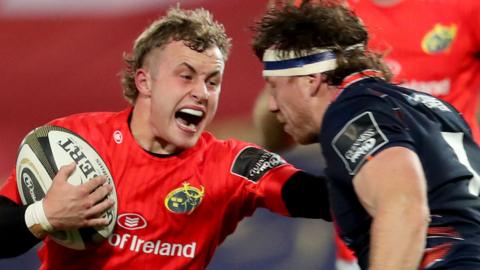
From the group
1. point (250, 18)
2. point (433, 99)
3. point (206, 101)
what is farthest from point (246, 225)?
point (433, 99)

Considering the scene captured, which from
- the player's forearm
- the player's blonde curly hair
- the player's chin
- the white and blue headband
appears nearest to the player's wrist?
the player's chin

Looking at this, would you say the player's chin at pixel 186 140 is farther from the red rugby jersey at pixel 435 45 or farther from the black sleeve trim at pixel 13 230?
the red rugby jersey at pixel 435 45

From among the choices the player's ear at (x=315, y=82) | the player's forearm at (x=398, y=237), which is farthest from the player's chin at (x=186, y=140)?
the player's forearm at (x=398, y=237)

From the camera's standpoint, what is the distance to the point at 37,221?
117 inches

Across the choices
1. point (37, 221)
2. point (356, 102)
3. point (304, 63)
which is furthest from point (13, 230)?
point (356, 102)

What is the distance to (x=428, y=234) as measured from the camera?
2.40m

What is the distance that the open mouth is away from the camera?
323 centimetres

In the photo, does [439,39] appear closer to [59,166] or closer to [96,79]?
[59,166]

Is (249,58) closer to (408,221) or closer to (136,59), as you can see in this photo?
(136,59)

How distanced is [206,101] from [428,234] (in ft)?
3.46

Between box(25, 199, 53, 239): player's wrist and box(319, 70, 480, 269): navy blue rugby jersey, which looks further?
box(25, 199, 53, 239): player's wrist

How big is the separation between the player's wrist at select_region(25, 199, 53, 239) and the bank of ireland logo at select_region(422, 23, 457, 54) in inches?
67.3

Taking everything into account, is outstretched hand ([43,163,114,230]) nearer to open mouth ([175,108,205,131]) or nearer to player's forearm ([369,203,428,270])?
open mouth ([175,108,205,131])

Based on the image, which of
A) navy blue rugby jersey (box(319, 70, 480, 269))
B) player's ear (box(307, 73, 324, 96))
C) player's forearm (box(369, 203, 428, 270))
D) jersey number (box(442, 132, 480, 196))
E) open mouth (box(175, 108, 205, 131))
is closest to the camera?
player's forearm (box(369, 203, 428, 270))
